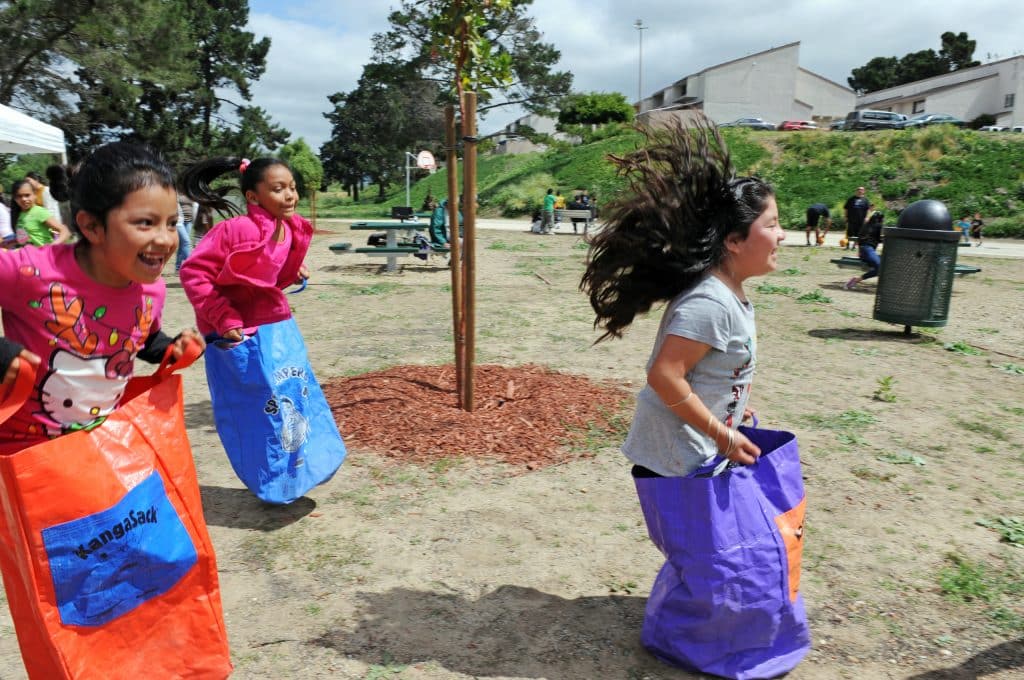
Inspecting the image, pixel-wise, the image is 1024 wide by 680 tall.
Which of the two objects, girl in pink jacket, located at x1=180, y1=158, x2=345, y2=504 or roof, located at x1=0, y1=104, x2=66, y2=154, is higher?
roof, located at x1=0, y1=104, x2=66, y2=154

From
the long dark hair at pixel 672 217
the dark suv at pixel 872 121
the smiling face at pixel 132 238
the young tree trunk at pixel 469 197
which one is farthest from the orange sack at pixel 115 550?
the dark suv at pixel 872 121

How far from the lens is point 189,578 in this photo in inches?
87.7

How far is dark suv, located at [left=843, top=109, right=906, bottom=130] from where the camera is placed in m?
41.2

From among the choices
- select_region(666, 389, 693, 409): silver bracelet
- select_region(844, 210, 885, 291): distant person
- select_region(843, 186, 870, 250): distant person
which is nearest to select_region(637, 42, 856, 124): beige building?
select_region(843, 186, 870, 250): distant person

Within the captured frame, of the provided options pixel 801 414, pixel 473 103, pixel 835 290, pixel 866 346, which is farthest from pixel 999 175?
pixel 473 103

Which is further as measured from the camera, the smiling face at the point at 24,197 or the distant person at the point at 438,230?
the distant person at the point at 438,230

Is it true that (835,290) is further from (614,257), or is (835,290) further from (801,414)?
(614,257)

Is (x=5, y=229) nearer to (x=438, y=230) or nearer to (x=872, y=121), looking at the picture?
(x=438, y=230)

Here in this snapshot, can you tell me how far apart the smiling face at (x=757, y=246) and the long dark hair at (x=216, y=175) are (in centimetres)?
232

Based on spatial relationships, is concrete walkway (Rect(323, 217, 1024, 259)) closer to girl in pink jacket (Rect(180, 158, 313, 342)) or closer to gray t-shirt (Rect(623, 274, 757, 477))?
girl in pink jacket (Rect(180, 158, 313, 342))

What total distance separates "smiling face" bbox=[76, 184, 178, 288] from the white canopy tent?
12449 mm

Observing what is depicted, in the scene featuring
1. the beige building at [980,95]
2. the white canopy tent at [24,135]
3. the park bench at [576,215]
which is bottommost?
the park bench at [576,215]

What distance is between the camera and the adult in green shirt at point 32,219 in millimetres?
7664

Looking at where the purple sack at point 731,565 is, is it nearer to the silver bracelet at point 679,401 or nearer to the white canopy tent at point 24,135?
the silver bracelet at point 679,401
